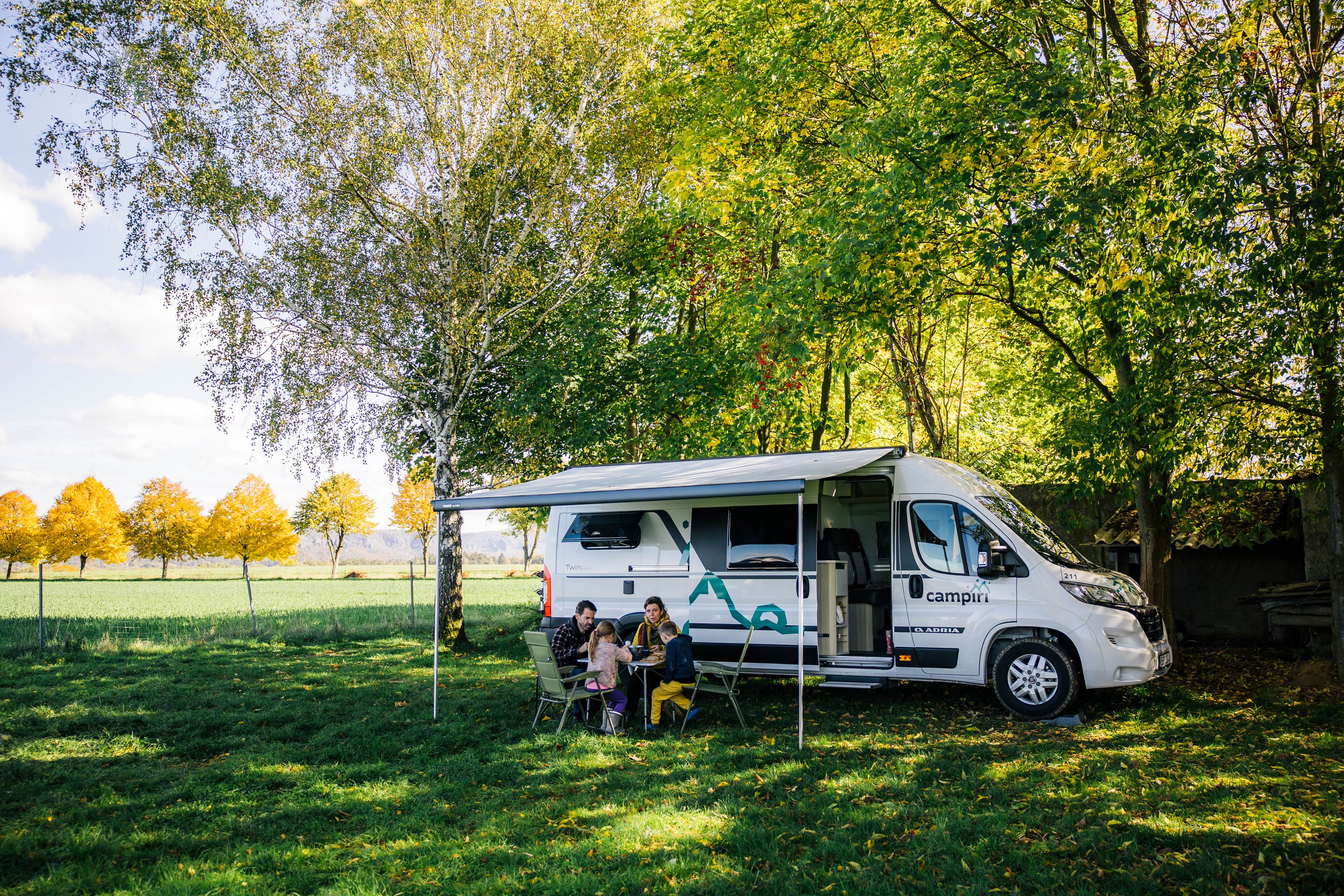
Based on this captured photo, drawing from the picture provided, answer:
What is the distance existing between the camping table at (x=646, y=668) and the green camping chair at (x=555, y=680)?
374 mm

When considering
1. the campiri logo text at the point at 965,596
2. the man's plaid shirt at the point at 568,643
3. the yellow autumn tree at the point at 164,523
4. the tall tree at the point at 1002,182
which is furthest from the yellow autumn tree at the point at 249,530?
the campiri logo text at the point at 965,596

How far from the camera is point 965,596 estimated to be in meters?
8.15

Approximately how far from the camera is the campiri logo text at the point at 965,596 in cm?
808

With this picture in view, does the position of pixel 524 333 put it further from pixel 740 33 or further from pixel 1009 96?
pixel 1009 96

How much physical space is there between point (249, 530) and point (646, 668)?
65244mm

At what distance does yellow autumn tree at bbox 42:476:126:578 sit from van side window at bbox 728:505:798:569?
69330 millimetres

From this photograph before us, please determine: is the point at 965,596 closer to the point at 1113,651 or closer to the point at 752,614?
the point at 1113,651

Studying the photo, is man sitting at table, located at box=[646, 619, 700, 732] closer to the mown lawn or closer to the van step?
the mown lawn

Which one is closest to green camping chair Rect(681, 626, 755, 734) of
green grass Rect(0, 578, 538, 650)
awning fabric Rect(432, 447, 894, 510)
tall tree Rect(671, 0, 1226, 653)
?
awning fabric Rect(432, 447, 894, 510)

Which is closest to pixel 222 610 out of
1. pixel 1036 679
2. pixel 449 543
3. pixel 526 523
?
pixel 526 523

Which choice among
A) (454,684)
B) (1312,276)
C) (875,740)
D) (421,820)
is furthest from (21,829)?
(1312,276)

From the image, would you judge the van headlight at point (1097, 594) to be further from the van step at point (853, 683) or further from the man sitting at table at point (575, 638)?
the man sitting at table at point (575, 638)

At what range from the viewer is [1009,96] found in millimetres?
8773

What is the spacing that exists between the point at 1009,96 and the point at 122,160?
13245mm
